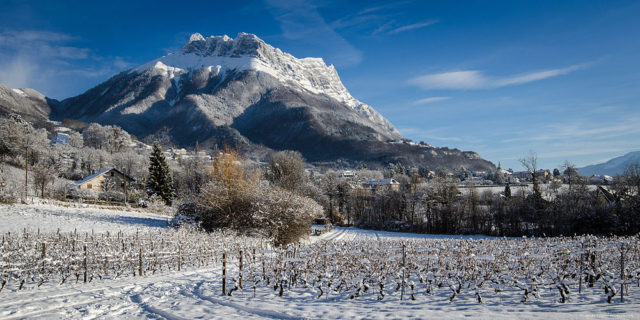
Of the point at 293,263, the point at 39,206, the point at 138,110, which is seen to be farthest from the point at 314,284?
the point at 138,110

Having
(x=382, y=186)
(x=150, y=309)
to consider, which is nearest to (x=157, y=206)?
(x=382, y=186)

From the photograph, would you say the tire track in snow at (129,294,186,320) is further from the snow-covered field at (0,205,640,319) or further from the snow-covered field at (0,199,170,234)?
the snow-covered field at (0,199,170,234)

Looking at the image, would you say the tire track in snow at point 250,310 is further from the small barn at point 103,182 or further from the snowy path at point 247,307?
the small barn at point 103,182

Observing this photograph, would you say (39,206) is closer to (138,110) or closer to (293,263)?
(293,263)

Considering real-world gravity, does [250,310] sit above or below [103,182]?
below

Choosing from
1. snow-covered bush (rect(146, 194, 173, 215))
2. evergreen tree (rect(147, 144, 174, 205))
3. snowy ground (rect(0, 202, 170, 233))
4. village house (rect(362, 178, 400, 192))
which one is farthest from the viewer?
village house (rect(362, 178, 400, 192))

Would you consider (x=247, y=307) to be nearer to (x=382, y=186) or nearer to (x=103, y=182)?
(x=382, y=186)

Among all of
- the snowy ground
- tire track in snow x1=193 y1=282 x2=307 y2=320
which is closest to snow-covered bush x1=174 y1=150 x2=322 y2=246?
the snowy ground

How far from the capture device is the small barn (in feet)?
151

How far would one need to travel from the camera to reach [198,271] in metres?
12.4

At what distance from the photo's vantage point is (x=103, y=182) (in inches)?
1871

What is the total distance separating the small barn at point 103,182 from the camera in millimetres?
46147

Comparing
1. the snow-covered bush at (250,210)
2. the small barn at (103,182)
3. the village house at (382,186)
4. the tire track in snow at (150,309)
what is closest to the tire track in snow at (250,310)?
the tire track in snow at (150,309)

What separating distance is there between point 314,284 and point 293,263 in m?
0.84
